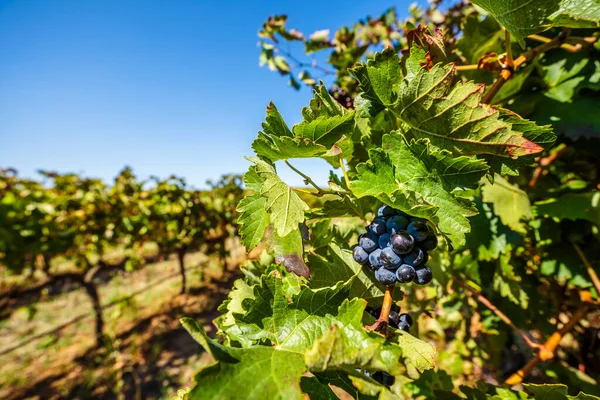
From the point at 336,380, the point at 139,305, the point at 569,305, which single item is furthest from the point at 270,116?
the point at 139,305

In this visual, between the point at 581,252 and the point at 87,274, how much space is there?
8208mm

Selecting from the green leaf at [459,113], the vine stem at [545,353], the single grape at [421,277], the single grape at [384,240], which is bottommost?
the vine stem at [545,353]

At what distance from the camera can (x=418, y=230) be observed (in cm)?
81

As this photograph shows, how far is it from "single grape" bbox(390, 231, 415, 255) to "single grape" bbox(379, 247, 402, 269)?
0.04ft

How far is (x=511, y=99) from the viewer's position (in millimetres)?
1425

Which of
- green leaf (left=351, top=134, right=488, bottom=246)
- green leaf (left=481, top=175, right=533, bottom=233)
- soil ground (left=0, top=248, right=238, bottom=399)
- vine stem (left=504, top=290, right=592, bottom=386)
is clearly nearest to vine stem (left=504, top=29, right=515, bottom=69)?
green leaf (left=351, top=134, right=488, bottom=246)

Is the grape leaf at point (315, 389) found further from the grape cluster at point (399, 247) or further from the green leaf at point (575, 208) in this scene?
the green leaf at point (575, 208)

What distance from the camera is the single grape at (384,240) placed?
2.75 feet

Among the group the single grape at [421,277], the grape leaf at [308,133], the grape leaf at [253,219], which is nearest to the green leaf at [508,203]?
the single grape at [421,277]

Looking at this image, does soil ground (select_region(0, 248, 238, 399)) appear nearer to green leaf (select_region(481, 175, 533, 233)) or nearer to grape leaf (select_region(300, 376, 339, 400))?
grape leaf (select_region(300, 376, 339, 400))

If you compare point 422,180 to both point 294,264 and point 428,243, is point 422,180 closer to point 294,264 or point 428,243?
point 428,243

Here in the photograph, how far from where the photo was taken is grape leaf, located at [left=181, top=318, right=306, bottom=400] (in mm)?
625

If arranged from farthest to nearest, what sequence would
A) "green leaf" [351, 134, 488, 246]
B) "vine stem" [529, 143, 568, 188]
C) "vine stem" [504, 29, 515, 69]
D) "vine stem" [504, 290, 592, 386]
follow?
→ "vine stem" [529, 143, 568, 188], "vine stem" [504, 290, 592, 386], "vine stem" [504, 29, 515, 69], "green leaf" [351, 134, 488, 246]

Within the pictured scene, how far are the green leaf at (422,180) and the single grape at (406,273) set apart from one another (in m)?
0.12
